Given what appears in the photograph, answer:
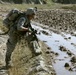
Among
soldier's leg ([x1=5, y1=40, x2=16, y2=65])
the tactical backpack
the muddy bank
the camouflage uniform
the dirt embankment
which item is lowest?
the dirt embankment

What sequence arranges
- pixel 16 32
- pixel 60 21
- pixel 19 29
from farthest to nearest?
pixel 60 21, pixel 16 32, pixel 19 29

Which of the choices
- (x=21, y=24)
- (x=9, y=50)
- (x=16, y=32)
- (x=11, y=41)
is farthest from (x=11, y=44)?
(x=21, y=24)

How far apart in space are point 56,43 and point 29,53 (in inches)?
221

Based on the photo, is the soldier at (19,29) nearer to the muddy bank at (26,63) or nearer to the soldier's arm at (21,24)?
the soldier's arm at (21,24)

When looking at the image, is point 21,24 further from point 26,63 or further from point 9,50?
point 26,63

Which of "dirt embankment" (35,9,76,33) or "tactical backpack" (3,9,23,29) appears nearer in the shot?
"tactical backpack" (3,9,23,29)

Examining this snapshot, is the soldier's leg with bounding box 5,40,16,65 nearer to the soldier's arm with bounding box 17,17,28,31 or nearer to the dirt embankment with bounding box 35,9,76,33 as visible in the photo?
the soldier's arm with bounding box 17,17,28,31

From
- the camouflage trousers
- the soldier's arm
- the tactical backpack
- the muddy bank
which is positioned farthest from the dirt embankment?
the soldier's arm

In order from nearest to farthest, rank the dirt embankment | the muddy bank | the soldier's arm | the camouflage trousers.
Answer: the muddy bank → the soldier's arm → the camouflage trousers → the dirt embankment

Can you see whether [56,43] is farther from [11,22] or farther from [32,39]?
[11,22]

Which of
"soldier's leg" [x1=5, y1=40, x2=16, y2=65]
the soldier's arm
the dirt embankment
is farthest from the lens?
the dirt embankment

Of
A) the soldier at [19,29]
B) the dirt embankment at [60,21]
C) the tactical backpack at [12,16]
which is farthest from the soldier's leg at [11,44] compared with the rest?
the dirt embankment at [60,21]

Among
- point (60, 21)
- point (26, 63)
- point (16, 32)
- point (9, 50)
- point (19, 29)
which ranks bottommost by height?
point (60, 21)

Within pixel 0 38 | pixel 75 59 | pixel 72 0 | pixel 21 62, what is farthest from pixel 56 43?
pixel 72 0
